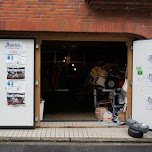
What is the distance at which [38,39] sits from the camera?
7973 mm

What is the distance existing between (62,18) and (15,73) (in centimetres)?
185

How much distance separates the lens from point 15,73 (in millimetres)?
7809

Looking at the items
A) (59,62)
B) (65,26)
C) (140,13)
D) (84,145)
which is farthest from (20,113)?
(59,62)

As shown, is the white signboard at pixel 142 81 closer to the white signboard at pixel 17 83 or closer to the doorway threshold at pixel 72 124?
the doorway threshold at pixel 72 124

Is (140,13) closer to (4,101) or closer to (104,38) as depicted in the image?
(104,38)

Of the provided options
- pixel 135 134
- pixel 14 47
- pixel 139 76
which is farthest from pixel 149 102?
pixel 14 47

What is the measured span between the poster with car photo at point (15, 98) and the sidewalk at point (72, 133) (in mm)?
708

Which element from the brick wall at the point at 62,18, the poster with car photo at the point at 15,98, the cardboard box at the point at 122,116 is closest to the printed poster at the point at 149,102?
the cardboard box at the point at 122,116

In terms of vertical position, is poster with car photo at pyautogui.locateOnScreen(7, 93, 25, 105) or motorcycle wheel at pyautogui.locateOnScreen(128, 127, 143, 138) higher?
poster with car photo at pyautogui.locateOnScreen(7, 93, 25, 105)

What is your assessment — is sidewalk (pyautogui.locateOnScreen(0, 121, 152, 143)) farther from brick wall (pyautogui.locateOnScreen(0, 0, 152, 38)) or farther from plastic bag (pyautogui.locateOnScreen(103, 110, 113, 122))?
brick wall (pyautogui.locateOnScreen(0, 0, 152, 38))

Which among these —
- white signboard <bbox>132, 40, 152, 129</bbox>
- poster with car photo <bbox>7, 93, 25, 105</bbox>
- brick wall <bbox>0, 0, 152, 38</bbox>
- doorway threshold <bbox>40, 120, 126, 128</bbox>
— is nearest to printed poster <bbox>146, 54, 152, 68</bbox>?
white signboard <bbox>132, 40, 152, 129</bbox>

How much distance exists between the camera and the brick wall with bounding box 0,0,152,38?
7.53 metres

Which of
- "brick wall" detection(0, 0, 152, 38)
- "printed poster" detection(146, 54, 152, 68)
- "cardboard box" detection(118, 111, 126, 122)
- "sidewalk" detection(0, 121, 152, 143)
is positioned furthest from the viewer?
"cardboard box" detection(118, 111, 126, 122)

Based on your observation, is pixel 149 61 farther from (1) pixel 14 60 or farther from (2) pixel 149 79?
(1) pixel 14 60
